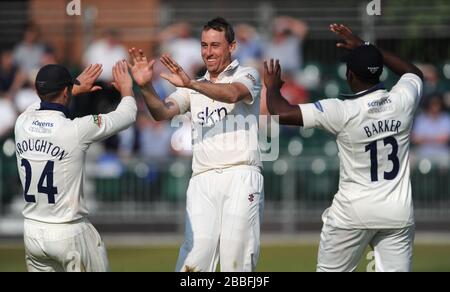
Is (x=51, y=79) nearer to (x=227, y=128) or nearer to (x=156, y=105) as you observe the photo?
(x=156, y=105)

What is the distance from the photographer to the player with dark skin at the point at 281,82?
10406mm

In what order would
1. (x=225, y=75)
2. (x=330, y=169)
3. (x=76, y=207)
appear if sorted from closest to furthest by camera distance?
(x=76, y=207) → (x=225, y=75) → (x=330, y=169)

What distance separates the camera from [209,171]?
10977mm

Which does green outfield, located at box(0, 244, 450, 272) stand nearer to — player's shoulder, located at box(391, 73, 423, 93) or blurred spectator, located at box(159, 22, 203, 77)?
blurred spectator, located at box(159, 22, 203, 77)

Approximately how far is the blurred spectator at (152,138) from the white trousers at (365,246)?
9.92 meters

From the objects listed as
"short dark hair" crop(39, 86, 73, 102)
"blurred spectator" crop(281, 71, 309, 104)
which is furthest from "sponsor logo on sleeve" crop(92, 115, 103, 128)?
"blurred spectator" crop(281, 71, 309, 104)

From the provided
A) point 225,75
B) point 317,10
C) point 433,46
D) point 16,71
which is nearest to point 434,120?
point 433,46

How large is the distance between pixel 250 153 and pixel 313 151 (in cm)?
961

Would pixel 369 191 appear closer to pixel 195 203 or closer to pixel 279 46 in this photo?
pixel 195 203

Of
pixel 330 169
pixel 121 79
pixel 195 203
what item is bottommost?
pixel 330 169

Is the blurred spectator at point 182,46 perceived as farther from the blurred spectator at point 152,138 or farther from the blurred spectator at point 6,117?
the blurred spectator at point 6,117

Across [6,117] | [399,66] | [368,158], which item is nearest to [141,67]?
[368,158]

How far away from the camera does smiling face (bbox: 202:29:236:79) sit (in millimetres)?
→ 11023

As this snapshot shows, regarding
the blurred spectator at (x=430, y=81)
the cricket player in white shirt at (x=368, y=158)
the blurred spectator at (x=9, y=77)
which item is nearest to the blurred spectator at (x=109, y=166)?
the blurred spectator at (x=9, y=77)
